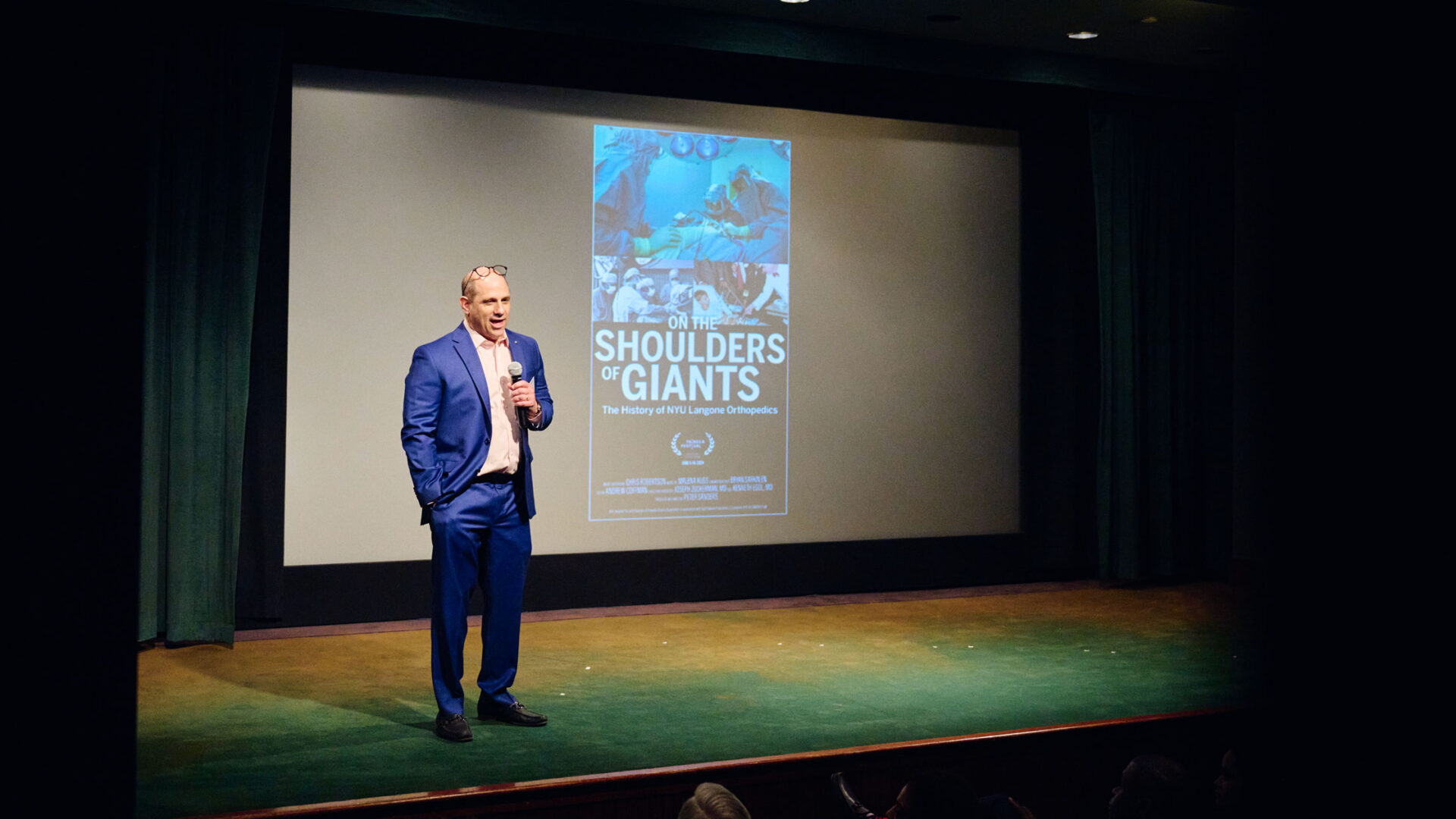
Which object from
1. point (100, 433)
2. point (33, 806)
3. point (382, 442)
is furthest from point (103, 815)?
point (382, 442)

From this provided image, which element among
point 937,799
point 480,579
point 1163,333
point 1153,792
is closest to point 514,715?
point 480,579

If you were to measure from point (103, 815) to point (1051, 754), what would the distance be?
2.46m

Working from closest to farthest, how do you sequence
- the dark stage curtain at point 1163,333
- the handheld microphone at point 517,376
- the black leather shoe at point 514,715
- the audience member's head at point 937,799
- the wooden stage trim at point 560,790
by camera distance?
the audience member's head at point 937,799 → the wooden stage trim at point 560,790 → the handheld microphone at point 517,376 → the black leather shoe at point 514,715 → the dark stage curtain at point 1163,333

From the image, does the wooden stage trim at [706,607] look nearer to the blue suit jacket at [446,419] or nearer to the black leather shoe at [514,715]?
the black leather shoe at [514,715]

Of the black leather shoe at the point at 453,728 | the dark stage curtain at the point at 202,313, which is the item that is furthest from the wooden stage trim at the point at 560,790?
the dark stage curtain at the point at 202,313

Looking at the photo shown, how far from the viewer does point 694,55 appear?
18.7 ft

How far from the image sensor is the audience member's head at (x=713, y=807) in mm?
1854

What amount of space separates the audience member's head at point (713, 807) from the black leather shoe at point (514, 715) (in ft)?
5.78

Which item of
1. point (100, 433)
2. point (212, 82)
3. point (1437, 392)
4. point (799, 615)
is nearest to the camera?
point (1437, 392)

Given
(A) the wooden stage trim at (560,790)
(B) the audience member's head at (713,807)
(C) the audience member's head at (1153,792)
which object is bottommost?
(A) the wooden stage trim at (560,790)

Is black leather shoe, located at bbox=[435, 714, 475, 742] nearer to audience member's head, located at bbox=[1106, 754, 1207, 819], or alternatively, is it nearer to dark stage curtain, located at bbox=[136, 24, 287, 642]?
dark stage curtain, located at bbox=[136, 24, 287, 642]

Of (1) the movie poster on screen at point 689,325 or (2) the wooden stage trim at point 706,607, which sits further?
(1) the movie poster on screen at point 689,325

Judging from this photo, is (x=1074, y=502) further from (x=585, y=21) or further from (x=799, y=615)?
(x=585, y=21)

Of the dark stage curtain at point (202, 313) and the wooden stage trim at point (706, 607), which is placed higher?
the dark stage curtain at point (202, 313)
